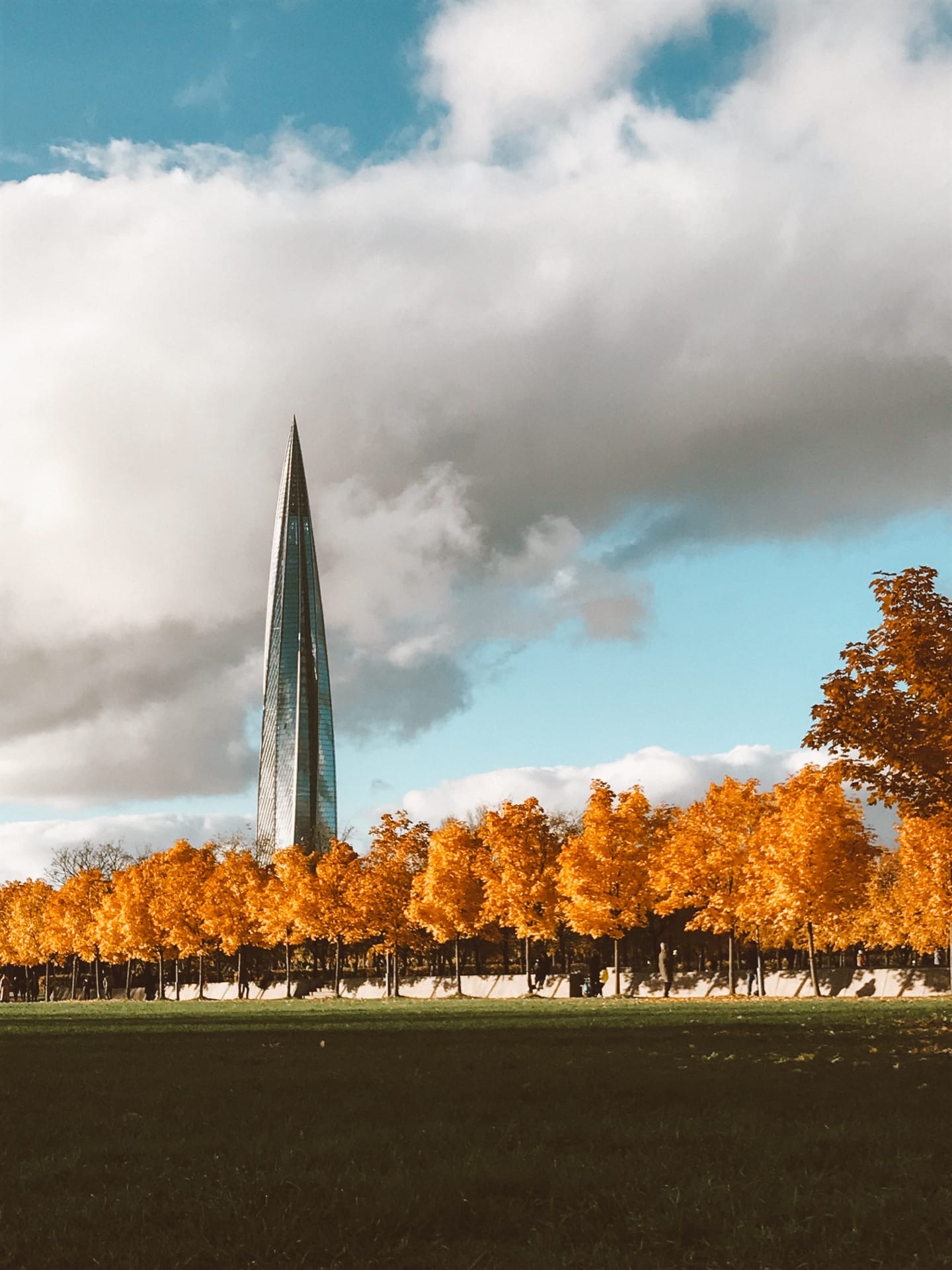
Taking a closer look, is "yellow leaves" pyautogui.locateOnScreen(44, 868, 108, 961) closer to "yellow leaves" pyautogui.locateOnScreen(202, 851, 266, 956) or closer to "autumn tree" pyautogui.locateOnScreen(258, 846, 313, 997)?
"yellow leaves" pyautogui.locateOnScreen(202, 851, 266, 956)

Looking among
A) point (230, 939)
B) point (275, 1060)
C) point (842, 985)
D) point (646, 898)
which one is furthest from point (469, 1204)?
point (230, 939)

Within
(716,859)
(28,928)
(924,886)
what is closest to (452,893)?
(716,859)

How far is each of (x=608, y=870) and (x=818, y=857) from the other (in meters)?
10.9

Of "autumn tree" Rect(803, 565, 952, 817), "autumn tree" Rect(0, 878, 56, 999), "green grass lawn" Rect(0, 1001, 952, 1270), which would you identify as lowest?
"autumn tree" Rect(0, 878, 56, 999)

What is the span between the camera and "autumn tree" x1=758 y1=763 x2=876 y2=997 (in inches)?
1847

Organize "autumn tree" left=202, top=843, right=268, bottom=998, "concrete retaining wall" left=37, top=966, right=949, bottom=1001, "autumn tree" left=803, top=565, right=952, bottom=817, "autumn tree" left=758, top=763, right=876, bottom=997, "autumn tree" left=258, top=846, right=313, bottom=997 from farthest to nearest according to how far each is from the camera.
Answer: "autumn tree" left=202, top=843, right=268, bottom=998 → "autumn tree" left=258, top=846, right=313, bottom=997 → "concrete retaining wall" left=37, top=966, right=949, bottom=1001 → "autumn tree" left=758, top=763, right=876, bottom=997 → "autumn tree" left=803, top=565, right=952, bottom=817

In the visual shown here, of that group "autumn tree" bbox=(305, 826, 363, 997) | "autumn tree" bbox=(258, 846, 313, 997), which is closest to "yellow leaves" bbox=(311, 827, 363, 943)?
"autumn tree" bbox=(305, 826, 363, 997)

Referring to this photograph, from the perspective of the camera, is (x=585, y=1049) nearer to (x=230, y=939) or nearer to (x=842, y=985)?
(x=842, y=985)

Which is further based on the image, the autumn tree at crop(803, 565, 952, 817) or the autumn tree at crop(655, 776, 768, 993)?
the autumn tree at crop(655, 776, 768, 993)

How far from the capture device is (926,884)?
5241 centimetres

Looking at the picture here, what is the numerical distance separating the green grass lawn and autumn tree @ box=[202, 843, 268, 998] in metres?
63.6

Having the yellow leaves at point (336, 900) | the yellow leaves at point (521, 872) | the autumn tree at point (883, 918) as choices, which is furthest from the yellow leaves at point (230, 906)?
the autumn tree at point (883, 918)

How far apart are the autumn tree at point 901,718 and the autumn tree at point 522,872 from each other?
3366 centimetres

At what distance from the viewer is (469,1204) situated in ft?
22.4
